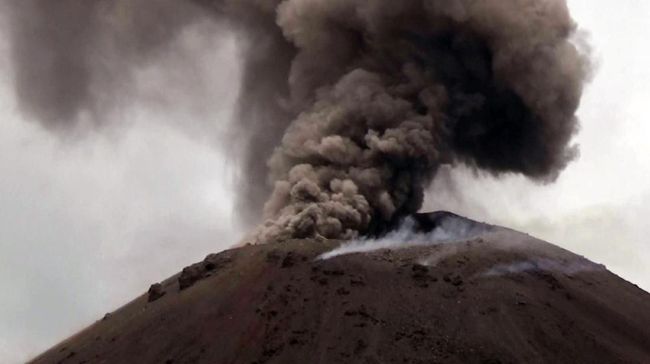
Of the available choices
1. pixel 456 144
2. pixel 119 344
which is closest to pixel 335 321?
pixel 119 344

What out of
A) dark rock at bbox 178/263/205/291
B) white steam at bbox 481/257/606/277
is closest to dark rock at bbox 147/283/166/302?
dark rock at bbox 178/263/205/291

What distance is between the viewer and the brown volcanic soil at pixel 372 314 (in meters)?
28.9

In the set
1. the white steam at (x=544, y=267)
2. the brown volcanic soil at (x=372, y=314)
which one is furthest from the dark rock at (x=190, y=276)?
the white steam at (x=544, y=267)

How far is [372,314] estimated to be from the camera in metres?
30.7

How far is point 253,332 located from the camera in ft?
98.4

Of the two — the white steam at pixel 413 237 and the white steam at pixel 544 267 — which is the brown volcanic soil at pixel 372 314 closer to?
the white steam at pixel 544 267

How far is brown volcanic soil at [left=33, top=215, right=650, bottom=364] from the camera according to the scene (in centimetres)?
2886

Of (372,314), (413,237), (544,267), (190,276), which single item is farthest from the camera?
(413,237)

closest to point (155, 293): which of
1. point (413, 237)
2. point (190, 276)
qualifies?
point (190, 276)

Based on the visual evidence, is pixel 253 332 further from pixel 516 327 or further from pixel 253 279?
pixel 516 327

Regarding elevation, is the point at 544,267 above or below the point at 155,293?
below

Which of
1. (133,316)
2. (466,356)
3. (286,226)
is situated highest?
(286,226)

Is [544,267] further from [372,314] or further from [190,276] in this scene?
[190,276]

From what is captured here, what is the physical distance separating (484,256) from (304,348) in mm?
11651
